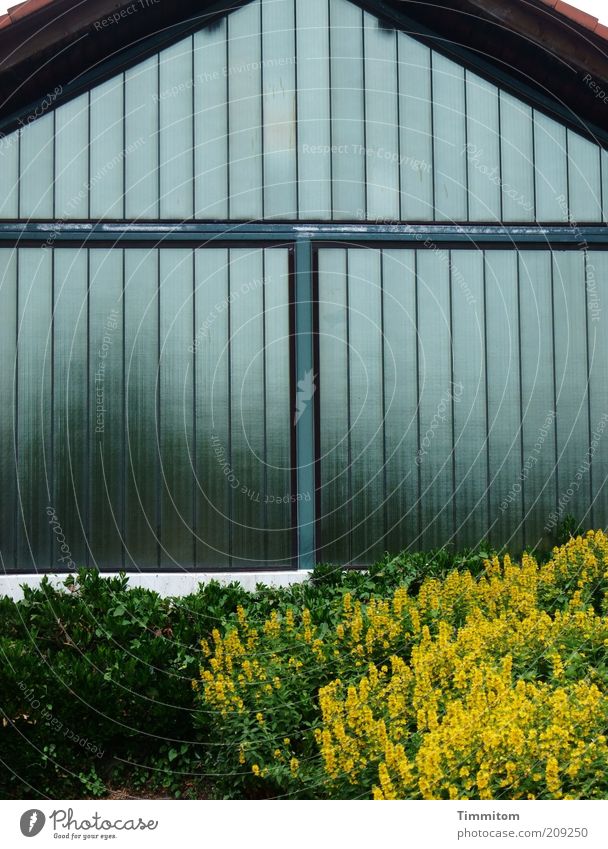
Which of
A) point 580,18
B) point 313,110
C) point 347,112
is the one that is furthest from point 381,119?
point 580,18

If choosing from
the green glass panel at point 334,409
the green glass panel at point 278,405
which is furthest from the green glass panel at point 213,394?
the green glass panel at point 334,409

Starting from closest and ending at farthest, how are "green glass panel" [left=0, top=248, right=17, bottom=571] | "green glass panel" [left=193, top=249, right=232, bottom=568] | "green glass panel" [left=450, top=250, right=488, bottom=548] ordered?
"green glass panel" [left=0, top=248, right=17, bottom=571] → "green glass panel" [left=193, top=249, right=232, bottom=568] → "green glass panel" [left=450, top=250, right=488, bottom=548]

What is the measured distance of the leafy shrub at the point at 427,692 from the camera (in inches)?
201

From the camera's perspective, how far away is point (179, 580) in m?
9.02

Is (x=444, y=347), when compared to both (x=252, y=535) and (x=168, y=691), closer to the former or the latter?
(x=252, y=535)

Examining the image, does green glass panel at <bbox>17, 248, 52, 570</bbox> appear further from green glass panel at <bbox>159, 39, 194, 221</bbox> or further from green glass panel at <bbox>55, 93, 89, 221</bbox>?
green glass panel at <bbox>159, 39, 194, 221</bbox>

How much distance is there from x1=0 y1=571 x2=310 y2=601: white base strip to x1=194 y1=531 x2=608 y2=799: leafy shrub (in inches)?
34.5

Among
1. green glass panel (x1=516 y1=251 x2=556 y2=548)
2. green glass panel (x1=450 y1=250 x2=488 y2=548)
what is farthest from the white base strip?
green glass panel (x1=516 y1=251 x2=556 y2=548)

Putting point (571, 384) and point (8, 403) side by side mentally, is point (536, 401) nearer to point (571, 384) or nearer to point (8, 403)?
point (571, 384)

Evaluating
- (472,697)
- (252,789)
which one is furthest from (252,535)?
(472,697)

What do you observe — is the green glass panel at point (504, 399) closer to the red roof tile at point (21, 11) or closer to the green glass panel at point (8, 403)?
the green glass panel at point (8, 403)

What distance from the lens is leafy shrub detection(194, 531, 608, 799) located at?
16.8 ft

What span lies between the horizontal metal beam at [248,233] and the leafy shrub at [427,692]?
339cm

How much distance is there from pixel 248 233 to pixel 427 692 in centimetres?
514
